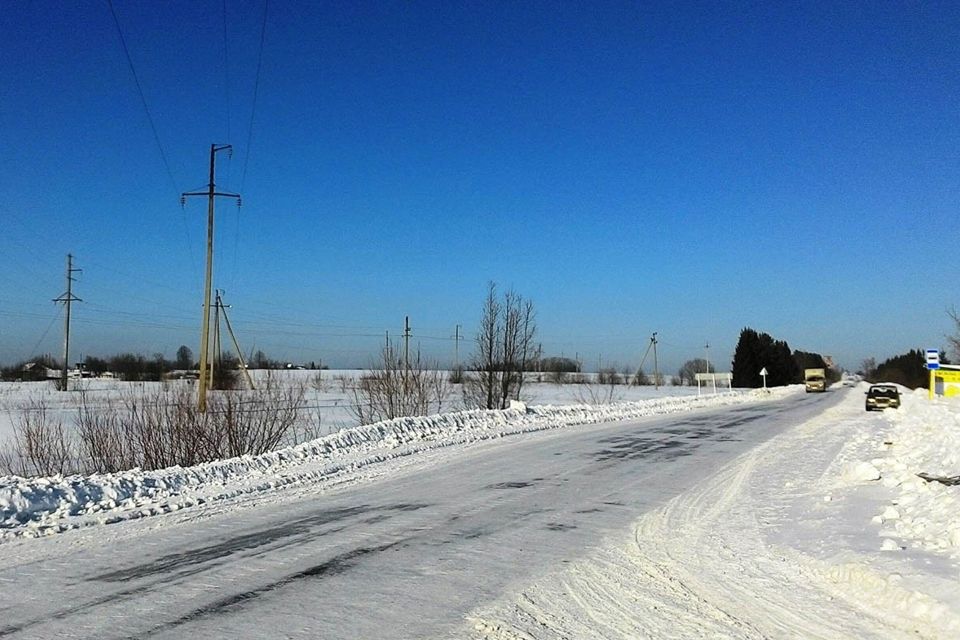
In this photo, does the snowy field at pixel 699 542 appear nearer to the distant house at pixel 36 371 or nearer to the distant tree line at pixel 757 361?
the distant house at pixel 36 371

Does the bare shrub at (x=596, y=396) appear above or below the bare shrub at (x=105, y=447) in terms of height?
below

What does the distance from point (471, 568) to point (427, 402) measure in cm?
1980

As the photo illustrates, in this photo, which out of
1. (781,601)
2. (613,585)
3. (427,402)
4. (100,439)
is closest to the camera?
(781,601)

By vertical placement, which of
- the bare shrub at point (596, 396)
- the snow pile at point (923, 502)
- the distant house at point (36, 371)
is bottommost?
the bare shrub at point (596, 396)

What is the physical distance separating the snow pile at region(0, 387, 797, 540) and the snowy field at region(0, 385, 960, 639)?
44mm

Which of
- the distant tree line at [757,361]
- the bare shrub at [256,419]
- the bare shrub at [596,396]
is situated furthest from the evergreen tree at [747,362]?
the bare shrub at [256,419]

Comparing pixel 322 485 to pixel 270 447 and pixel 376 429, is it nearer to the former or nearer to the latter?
pixel 270 447

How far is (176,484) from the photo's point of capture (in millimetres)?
11547

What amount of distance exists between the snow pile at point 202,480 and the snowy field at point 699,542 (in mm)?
44

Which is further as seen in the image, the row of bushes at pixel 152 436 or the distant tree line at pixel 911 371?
the distant tree line at pixel 911 371

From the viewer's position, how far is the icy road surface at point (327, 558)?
17.2 ft

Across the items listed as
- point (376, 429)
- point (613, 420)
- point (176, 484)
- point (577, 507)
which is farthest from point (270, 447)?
point (613, 420)

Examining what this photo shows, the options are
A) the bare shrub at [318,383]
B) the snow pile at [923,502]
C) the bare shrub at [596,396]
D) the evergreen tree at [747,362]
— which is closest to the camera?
the snow pile at [923,502]

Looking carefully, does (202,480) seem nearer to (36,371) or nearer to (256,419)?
(256,419)
